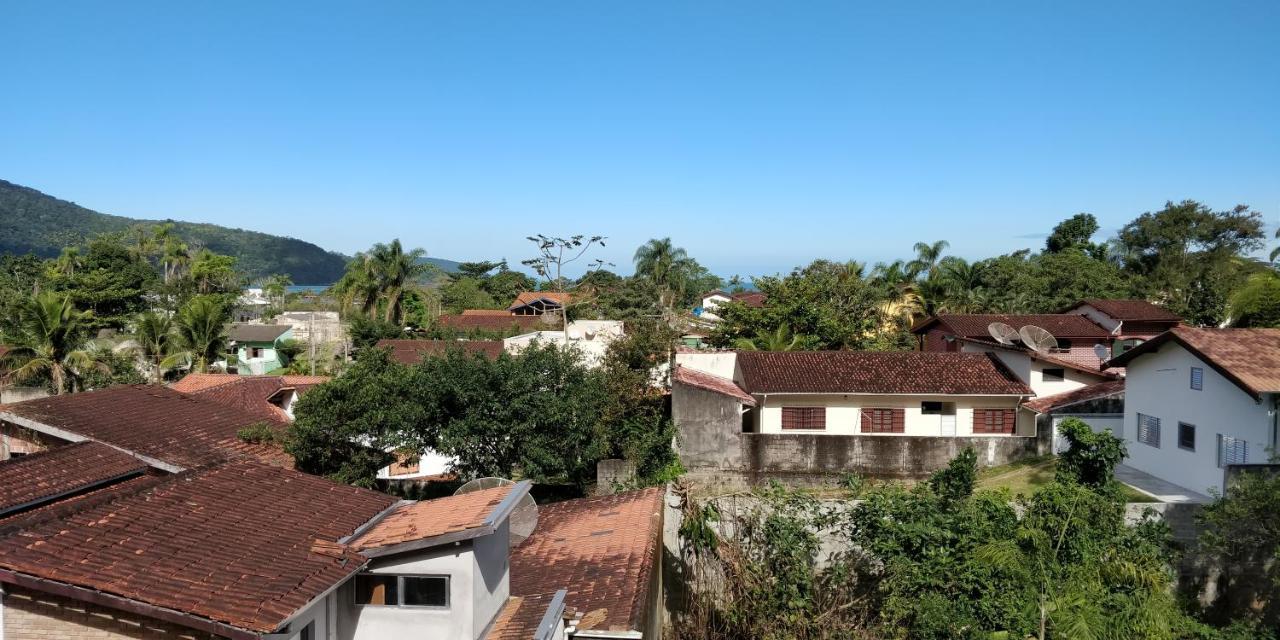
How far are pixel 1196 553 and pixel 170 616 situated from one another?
62.5 feet

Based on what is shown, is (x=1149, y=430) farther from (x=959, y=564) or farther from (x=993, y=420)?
(x=959, y=564)

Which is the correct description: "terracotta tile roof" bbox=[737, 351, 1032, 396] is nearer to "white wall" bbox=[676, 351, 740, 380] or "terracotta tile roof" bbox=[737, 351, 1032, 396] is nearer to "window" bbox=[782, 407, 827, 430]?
"white wall" bbox=[676, 351, 740, 380]

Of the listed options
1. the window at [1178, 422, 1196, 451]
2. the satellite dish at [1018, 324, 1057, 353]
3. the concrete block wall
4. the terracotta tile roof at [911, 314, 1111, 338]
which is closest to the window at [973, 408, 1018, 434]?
the satellite dish at [1018, 324, 1057, 353]

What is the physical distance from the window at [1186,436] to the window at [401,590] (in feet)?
64.1

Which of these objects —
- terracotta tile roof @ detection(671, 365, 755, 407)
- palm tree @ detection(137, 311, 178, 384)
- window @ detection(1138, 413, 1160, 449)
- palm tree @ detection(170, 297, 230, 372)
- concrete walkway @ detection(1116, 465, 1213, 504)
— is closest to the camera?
concrete walkway @ detection(1116, 465, 1213, 504)

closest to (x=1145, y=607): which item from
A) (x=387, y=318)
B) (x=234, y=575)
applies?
(x=234, y=575)

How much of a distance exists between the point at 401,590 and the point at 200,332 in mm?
33833

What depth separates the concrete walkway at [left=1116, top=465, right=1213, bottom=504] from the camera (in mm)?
19281

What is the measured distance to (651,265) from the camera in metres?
67.4

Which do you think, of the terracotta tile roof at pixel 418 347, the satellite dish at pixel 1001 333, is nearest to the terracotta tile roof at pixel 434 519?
the satellite dish at pixel 1001 333

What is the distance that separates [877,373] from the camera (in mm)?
27375

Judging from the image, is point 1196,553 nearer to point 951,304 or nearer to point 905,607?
point 905,607

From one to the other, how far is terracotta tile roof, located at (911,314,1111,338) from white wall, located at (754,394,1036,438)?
7.18 m

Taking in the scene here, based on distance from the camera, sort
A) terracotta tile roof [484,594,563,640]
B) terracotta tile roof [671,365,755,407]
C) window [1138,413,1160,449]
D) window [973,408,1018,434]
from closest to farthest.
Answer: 1. terracotta tile roof [484,594,563,640]
2. window [1138,413,1160,449]
3. terracotta tile roof [671,365,755,407]
4. window [973,408,1018,434]
